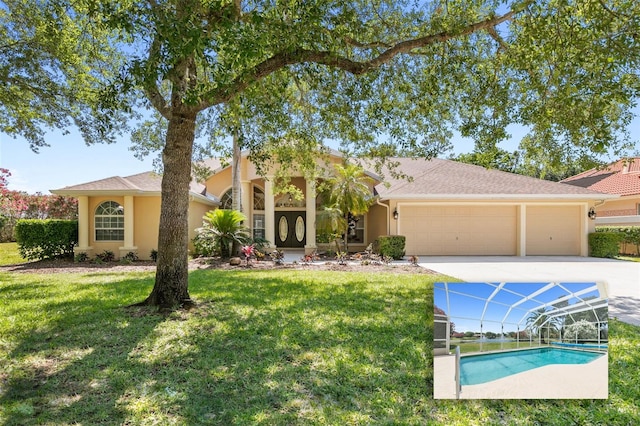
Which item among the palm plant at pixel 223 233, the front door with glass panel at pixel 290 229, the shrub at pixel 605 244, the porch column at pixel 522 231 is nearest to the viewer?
the palm plant at pixel 223 233

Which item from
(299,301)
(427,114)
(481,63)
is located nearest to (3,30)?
(299,301)

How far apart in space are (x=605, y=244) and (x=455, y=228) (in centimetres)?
630

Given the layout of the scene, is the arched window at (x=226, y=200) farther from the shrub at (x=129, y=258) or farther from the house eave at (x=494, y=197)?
the house eave at (x=494, y=197)

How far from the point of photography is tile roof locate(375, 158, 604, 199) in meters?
16.3

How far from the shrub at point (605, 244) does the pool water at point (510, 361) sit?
16.6 m

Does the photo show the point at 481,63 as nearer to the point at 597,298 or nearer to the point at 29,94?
the point at 597,298

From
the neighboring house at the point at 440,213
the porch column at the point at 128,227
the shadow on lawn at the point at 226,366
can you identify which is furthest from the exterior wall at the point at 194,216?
the shadow on lawn at the point at 226,366

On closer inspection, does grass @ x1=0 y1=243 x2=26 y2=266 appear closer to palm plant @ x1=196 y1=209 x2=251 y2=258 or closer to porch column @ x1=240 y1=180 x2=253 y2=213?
palm plant @ x1=196 y1=209 x2=251 y2=258

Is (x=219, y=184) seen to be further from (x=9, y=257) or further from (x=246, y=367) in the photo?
(x=246, y=367)

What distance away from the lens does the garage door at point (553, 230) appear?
1689 cm

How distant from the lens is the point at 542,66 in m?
7.04

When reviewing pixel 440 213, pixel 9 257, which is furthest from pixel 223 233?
pixel 9 257

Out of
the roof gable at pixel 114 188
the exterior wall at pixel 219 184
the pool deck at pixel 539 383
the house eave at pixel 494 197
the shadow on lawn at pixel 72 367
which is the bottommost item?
the shadow on lawn at pixel 72 367

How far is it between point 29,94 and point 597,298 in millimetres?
12623
